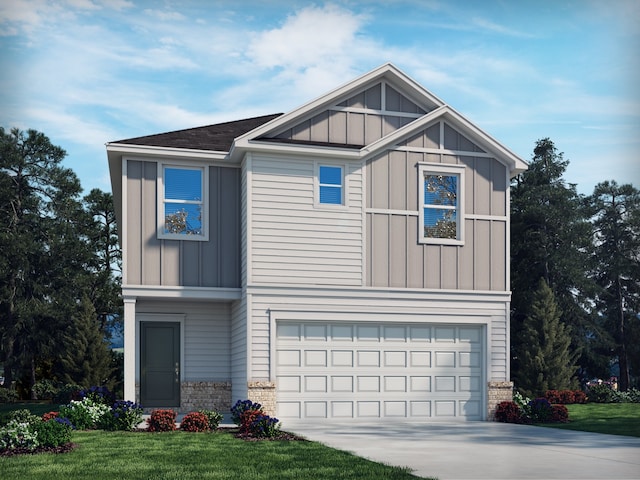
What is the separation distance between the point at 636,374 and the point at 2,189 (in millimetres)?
28968

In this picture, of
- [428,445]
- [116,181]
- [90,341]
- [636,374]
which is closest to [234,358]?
[116,181]

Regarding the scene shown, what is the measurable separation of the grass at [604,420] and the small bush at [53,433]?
10086mm

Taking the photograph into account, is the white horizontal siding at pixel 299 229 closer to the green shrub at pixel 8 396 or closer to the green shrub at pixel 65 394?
the green shrub at pixel 65 394

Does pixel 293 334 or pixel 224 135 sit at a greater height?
pixel 224 135

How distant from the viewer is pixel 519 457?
35.1 feet

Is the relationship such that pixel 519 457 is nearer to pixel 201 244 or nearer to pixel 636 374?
pixel 201 244

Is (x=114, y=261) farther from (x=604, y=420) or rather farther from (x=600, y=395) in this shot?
(x=604, y=420)

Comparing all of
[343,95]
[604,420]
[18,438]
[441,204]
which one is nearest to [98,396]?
[18,438]

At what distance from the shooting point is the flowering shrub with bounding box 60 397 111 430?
14.6m

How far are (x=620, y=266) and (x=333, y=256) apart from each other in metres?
22.1

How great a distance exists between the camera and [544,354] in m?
26.5

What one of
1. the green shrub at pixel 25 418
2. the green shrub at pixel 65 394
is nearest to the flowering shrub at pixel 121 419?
the green shrub at pixel 25 418

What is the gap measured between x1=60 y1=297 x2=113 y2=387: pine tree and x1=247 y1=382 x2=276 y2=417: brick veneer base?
1253cm

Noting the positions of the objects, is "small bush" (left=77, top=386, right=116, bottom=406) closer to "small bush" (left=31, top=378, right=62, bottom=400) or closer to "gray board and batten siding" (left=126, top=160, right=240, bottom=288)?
"gray board and batten siding" (left=126, top=160, right=240, bottom=288)
